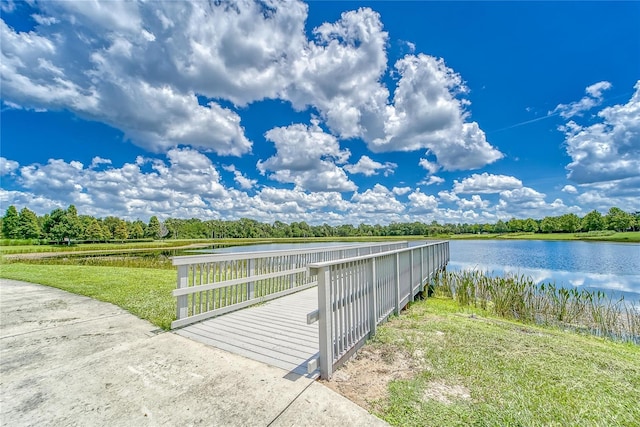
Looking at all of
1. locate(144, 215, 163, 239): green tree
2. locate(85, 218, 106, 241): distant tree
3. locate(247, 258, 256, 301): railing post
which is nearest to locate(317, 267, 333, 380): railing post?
locate(247, 258, 256, 301): railing post

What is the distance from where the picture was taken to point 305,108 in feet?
59.2

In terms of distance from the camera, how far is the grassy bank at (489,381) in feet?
7.17

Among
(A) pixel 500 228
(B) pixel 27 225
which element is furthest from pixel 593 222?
(B) pixel 27 225

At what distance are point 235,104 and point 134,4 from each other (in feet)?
25.5

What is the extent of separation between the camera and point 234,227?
85.4m

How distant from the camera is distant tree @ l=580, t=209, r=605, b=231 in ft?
174

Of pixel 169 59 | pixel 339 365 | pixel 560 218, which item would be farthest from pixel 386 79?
pixel 560 218

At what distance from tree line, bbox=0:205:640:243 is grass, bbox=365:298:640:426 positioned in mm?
60721

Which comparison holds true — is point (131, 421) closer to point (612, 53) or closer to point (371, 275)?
point (371, 275)

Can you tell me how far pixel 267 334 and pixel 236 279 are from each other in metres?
1.54

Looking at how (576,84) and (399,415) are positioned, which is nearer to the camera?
(399,415)

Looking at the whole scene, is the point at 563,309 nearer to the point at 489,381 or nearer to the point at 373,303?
the point at 489,381

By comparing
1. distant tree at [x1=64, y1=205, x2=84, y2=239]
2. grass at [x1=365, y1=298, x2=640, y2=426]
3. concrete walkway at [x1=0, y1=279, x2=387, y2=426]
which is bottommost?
grass at [x1=365, y1=298, x2=640, y2=426]

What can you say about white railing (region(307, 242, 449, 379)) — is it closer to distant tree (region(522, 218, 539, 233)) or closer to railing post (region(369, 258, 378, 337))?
railing post (region(369, 258, 378, 337))
